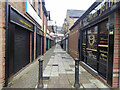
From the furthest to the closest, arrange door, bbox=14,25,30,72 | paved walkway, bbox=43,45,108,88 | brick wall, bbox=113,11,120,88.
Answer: door, bbox=14,25,30,72
paved walkway, bbox=43,45,108,88
brick wall, bbox=113,11,120,88

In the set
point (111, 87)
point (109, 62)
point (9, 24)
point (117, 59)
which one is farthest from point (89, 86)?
point (9, 24)

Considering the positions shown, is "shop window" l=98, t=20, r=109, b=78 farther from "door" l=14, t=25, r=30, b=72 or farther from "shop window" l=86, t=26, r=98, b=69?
"door" l=14, t=25, r=30, b=72

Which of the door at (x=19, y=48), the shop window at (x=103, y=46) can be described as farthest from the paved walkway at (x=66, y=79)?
the door at (x=19, y=48)

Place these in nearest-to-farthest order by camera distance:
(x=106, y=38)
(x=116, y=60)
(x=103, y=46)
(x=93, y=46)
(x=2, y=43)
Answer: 1. (x=116, y=60)
2. (x=2, y=43)
3. (x=106, y=38)
4. (x=103, y=46)
5. (x=93, y=46)

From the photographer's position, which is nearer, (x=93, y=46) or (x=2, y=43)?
(x=2, y=43)

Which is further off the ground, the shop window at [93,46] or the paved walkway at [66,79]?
the shop window at [93,46]

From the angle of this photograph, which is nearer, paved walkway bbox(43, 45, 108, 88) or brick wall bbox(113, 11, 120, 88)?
brick wall bbox(113, 11, 120, 88)

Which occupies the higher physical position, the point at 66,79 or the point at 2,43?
the point at 2,43

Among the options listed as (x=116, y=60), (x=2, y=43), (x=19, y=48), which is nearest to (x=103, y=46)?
(x=116, y=60)

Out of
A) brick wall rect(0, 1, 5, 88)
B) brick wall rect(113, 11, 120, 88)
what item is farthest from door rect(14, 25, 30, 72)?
brick wall rect(113, 11, 120, 88)

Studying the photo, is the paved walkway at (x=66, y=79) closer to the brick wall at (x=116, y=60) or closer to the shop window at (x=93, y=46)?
the brick wall at (x=116, y=60)

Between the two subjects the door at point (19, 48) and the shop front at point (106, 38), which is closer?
the shop front at point (106, 38)

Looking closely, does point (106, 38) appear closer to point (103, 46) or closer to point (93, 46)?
point (103, 46)

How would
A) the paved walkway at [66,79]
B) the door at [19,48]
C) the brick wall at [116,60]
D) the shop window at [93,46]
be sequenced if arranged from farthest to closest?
the shop window at [93,46], the door at [19,48], the paved walkway at [66,79], the brick wall at [116,60]
